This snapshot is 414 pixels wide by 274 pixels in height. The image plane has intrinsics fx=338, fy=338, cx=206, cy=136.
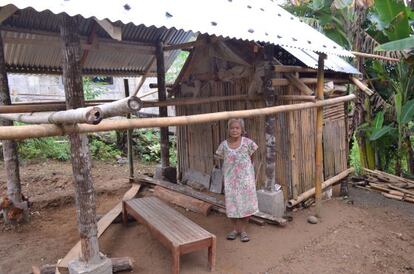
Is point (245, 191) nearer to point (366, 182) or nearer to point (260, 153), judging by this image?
point (260, 153)

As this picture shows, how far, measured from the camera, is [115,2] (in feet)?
9.25

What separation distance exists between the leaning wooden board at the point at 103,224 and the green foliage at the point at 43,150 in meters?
4.04

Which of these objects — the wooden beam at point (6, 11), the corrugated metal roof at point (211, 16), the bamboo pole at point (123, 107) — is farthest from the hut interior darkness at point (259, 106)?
the bamboo pole at point (123, 107)

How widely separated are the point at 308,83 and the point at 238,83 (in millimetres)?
1156

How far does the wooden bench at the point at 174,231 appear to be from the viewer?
3420 millimetres

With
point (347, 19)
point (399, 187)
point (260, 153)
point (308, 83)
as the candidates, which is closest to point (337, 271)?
point (260, 153)

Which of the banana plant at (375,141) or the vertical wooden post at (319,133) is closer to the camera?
the vertical wooden post at (319,133)

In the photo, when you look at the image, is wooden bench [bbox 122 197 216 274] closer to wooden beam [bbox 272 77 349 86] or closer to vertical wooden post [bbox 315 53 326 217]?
vertical wooden post [bbox 315 53 326 217]

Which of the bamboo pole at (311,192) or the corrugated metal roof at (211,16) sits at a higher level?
the corrugated metal roof at (211,16)

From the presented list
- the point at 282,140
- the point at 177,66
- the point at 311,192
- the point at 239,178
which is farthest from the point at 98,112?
the point at 177,66

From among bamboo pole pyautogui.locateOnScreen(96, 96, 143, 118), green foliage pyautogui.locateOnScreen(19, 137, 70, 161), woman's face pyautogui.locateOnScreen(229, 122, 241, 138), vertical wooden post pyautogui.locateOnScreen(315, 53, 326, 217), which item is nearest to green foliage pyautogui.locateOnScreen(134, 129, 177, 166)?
green foliage pyautogui.locateOnScreen(19, 137, 70, 161)

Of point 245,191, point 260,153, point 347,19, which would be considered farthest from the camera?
point 347,19

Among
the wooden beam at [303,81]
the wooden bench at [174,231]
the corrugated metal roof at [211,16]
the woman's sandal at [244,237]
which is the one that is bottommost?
the woman's sandal at [244,237]

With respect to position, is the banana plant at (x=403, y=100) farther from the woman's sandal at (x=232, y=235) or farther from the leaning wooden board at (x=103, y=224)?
the leaning wooden board at (x=103, y=224)
